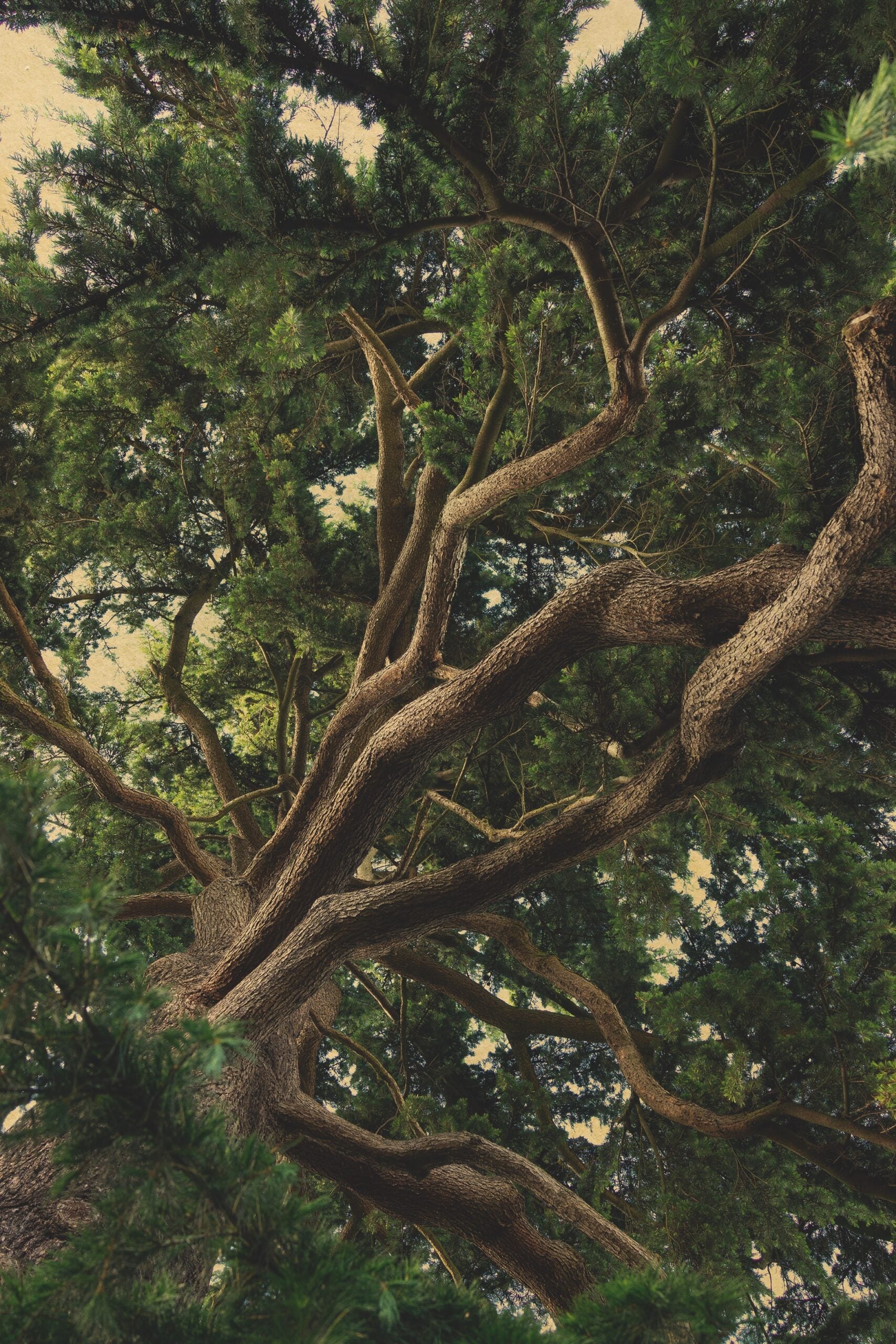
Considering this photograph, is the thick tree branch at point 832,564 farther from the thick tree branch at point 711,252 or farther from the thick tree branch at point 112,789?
the thick tree branch at point 112,789

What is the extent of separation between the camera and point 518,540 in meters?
6.96

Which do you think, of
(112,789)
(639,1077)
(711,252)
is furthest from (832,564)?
(112,789)

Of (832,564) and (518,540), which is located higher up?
(518,540)

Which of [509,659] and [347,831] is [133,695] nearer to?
[347,831]

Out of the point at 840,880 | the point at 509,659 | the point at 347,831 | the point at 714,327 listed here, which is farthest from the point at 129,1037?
the point at 714,327

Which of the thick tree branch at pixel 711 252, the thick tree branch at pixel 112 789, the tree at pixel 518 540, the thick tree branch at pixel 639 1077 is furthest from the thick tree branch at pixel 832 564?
the thick tree branch at pixel 112 789

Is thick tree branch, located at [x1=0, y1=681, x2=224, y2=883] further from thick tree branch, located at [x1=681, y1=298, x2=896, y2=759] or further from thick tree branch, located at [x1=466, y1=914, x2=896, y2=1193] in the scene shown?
thick tree branch, located at [x1=681, y1=298, x2=896, y2=759]

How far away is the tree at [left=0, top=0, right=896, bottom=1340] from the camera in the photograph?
3.25 metres

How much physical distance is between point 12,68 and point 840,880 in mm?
13175

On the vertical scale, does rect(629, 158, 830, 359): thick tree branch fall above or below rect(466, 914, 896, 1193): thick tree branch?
above

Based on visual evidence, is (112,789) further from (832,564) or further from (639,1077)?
(832,564)

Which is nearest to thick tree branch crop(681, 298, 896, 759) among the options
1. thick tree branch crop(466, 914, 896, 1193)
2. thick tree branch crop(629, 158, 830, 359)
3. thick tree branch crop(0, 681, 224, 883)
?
thick tree branch crop(629, 158, 830, 359)

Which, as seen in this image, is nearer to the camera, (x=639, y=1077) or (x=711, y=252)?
(x=711, y=252)

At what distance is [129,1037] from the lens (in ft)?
3.53
